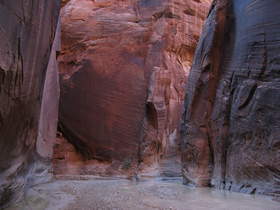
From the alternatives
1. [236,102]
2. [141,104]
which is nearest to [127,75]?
[141,104]

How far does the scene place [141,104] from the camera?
1113 centimetres

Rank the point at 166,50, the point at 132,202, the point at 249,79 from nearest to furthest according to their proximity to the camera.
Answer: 1. the point at 132,202
2. the point at 249,79
3. the point at 166,50

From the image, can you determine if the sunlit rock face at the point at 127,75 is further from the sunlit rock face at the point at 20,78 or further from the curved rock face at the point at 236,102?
the sunlit rock face at the point at 20,78

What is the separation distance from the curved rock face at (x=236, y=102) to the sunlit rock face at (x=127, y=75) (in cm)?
420

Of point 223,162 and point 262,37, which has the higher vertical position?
point 262,37

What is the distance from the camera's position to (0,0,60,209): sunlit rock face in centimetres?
351

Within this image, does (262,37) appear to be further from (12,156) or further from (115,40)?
(115,40)

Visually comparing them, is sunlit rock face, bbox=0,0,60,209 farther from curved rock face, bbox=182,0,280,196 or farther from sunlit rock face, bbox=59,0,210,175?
sunlit rock face, bbox=59,0,210,175

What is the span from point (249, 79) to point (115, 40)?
7.50m

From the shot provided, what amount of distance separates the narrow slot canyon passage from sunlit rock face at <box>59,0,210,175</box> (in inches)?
1.3

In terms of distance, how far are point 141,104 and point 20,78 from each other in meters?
7.33

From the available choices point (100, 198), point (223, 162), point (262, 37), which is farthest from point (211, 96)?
point (100, 198)

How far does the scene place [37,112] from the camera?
5.05 metres

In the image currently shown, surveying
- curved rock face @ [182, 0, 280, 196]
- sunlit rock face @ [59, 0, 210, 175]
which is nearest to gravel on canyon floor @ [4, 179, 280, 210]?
curved rock face @ [182, 0, 280, 196]
